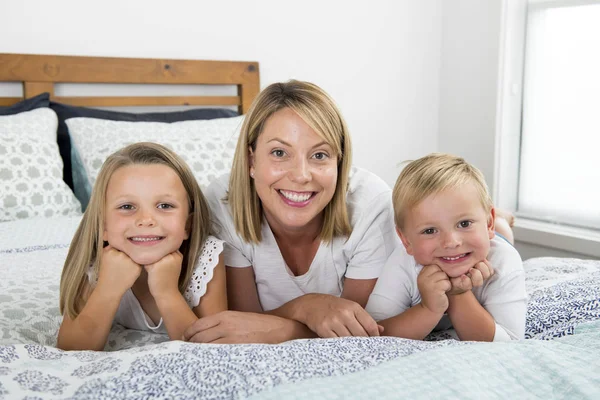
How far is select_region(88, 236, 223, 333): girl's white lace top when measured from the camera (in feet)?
4.34

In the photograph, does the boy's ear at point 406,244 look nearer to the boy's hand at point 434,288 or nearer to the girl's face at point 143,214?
the boy's hand at point 434,288

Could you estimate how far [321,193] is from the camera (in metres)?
1.36

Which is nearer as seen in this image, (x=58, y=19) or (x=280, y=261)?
(x=280, y=261)

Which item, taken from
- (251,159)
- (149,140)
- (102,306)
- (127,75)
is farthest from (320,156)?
(127,75)

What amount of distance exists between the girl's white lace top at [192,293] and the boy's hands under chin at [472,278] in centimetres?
52

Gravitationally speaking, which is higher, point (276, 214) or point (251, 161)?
point (251, 161)

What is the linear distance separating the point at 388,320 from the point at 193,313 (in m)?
0.42

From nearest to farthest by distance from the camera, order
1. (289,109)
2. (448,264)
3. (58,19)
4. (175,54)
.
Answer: (448,264), (289,109), (58,19), (175,54)

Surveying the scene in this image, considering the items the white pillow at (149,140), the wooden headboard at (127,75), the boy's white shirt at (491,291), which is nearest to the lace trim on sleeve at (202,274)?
the boy's white shirt at (491,291)

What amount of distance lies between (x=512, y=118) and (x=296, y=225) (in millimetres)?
2290

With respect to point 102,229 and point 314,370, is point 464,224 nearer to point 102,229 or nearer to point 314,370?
point 314,370

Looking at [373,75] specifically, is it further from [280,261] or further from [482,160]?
[280,261]

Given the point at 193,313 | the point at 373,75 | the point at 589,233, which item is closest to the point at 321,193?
the point at 193,313

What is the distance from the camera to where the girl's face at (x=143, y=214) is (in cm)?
124
